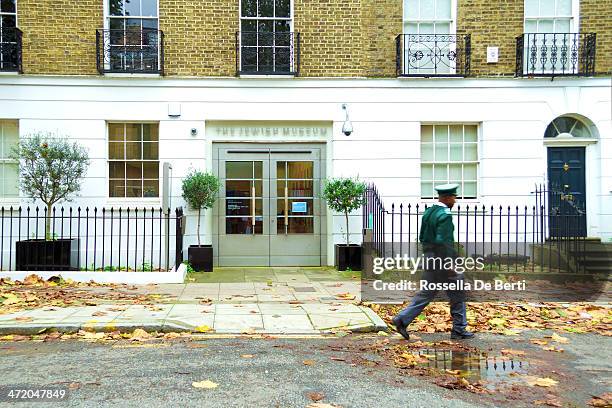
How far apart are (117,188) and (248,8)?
525 centimetres

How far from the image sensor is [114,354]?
6.68 m

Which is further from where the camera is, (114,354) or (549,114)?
(549,114)

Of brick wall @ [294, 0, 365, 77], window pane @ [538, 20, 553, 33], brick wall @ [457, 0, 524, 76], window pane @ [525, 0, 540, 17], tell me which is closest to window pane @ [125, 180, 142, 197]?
brick wall @ [294, 0, 365, 77]

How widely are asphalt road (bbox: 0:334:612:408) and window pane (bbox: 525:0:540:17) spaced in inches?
388

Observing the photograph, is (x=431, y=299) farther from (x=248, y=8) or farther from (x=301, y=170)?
(x=248, y=8)

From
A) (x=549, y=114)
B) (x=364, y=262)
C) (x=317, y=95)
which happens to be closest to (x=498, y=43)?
(x=549, y=114)

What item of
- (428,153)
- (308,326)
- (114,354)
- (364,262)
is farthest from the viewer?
(428,153)

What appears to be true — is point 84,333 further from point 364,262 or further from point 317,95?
point 317,95

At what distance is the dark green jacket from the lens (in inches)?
301

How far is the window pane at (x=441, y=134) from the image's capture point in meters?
15.2

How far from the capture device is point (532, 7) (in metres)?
15.0

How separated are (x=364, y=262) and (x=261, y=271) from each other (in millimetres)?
2365

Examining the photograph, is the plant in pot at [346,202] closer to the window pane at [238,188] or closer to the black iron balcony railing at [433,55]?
the window pane at [238,188]

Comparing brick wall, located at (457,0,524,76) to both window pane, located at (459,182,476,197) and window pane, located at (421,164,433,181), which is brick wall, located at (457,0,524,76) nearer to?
window pane, located at (421,164,433,181)
